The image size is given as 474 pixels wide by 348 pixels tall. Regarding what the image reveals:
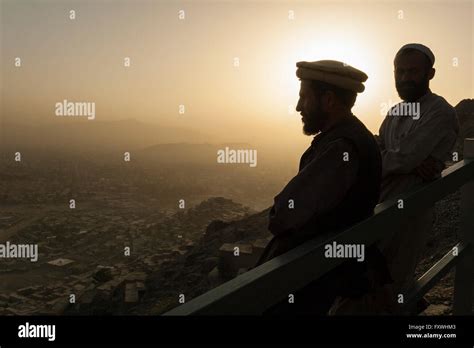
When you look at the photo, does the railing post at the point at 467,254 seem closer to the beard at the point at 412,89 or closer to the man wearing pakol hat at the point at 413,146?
the man wearing pakol hat at the point at 413,146

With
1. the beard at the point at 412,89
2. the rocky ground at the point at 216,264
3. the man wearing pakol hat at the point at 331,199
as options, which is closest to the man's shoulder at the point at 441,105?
the beard at the point at 412,89

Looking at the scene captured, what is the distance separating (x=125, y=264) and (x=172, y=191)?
48074 millimetres

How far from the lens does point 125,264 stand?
4106 centimetres

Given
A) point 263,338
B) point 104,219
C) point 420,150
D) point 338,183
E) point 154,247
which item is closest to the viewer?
point 263,338

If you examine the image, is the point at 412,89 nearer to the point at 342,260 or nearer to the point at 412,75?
the point at 412,75

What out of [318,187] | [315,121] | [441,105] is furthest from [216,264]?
[318,187]

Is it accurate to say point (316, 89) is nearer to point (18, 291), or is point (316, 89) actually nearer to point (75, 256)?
point (18, 291)

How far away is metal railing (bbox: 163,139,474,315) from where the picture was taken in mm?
1129

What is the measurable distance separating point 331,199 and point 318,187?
80 millimetres

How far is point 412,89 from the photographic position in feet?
11.0

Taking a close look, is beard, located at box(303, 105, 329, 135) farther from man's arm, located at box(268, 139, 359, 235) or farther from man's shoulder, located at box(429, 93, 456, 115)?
man's shoulder, located at box(429, 93, 456, 115)

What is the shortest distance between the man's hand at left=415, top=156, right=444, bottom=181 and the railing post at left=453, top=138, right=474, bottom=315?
28 cm

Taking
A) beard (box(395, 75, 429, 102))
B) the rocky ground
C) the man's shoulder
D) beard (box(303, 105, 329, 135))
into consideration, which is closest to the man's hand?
the man's shoulder

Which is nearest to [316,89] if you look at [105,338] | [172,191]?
[105,338]
